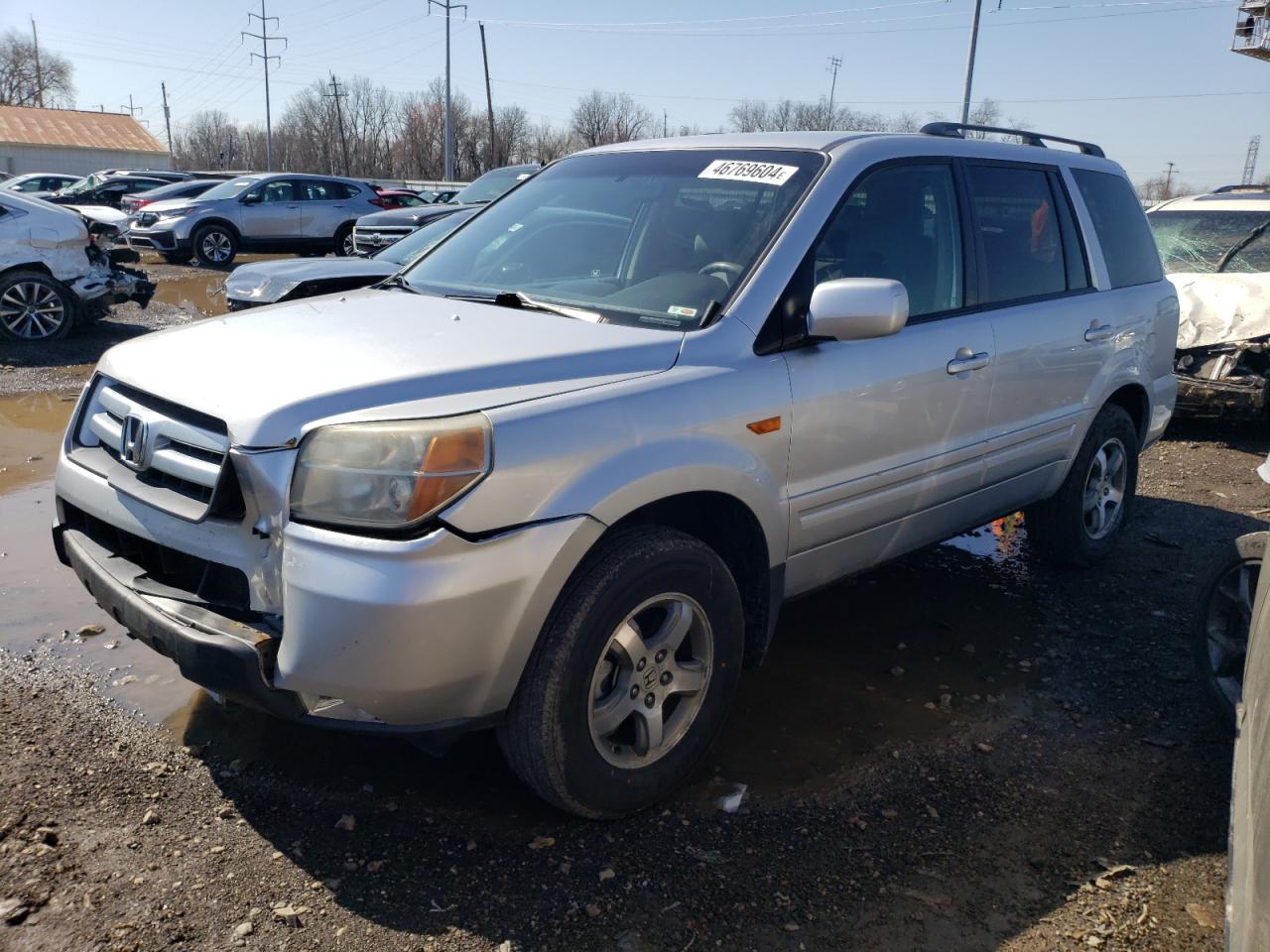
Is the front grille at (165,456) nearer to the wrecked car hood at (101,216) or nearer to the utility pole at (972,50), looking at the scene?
the wrecked car hood at (101,216)

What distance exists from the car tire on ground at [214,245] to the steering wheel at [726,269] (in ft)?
62.1

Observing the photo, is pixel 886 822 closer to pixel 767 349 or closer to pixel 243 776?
pixel 767 349

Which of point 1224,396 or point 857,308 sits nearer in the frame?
point 857,308

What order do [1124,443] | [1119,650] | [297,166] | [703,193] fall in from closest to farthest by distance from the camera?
[703,193] → [1119,650] → [1124,443] → [297,166]

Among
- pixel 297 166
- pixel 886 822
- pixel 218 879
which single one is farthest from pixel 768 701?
pixel 297 166

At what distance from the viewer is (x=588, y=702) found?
106 inches

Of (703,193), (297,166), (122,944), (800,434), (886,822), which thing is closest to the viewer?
(122,944)

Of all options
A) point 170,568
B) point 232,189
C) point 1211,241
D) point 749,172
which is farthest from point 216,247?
point 170,568

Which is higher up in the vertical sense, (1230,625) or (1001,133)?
(1001,133)

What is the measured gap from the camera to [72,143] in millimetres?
61344

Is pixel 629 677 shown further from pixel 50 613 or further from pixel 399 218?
pixel 399 218

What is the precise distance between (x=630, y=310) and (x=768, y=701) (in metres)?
1.53

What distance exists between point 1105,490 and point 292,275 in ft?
19.7

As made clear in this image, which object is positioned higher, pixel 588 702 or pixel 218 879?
pixel 588 702
